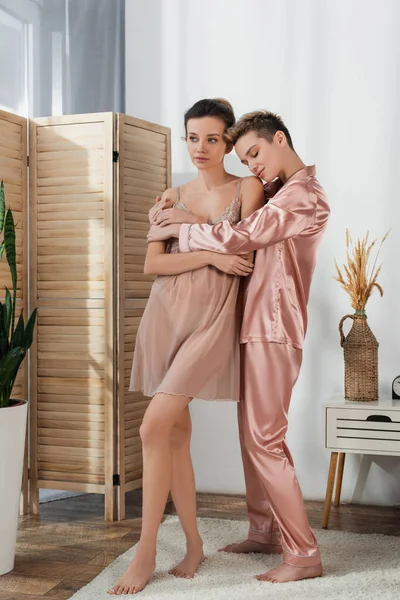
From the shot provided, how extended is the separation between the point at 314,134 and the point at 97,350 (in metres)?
1.52

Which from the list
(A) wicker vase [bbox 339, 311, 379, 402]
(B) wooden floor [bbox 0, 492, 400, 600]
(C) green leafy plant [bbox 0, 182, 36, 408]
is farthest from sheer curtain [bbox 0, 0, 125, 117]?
(B) wooden floor [bbox 0, 492, 400, 600]

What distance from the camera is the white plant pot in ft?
8.36

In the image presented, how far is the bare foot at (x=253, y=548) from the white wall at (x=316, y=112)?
942 mm

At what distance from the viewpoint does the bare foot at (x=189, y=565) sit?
2.52 m

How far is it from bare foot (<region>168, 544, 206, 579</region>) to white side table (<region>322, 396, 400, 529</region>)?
765mm

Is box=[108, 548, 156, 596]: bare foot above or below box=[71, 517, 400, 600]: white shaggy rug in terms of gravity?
above

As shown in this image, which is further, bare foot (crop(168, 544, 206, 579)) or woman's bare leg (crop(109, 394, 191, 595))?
bare foot (crop(168, 544, 206, 579))

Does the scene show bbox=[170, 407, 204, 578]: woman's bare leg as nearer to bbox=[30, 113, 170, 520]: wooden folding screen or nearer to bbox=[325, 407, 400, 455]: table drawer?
bbox=[30, 113, 170, 520]: wooden folding screen

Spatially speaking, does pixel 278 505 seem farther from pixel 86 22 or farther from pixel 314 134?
pixel 86 22

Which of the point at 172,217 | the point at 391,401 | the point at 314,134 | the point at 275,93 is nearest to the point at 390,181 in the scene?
the point at 314,134

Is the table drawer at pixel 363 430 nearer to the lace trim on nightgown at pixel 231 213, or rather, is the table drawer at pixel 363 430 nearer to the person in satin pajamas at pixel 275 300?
the person in satin pajamas at pixel 275 300

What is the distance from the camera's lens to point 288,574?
2455 mm

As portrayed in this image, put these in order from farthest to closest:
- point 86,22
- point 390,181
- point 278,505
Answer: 1. point 86,22
2. point 390,181
3. point 278,505

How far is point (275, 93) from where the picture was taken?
3.69 metres
